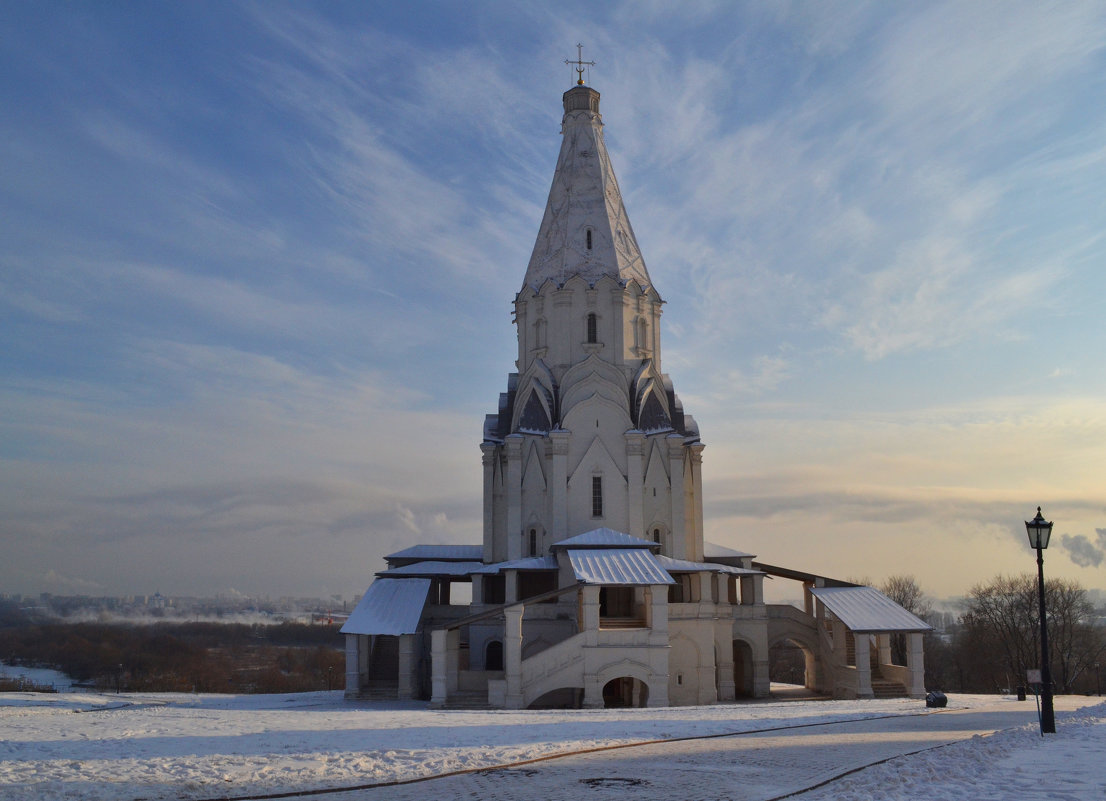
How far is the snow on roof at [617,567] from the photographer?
2619cm

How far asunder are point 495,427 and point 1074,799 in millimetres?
29582

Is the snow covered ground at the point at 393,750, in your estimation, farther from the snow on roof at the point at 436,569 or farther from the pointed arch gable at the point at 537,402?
the pointed arch gable at the point at 537,402

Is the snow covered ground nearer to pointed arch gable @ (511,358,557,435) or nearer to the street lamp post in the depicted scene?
the street lamp post

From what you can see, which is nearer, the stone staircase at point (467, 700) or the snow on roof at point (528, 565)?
the stone staircase at point (467, 700)

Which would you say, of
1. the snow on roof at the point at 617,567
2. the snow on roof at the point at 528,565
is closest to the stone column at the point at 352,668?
the snow on roof at the point at 528,565

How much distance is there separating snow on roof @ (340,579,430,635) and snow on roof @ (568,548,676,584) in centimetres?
577

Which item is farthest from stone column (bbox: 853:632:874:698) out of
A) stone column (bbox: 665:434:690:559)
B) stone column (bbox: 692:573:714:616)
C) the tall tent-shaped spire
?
the tall tent-shaped spire

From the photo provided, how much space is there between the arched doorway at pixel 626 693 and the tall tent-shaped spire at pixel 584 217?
15316 mm

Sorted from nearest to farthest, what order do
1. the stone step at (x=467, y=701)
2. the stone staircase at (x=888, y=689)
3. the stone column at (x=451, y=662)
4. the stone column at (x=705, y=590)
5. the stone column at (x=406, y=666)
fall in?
the stone step at (x=467, y=701)
the stone column at (x=451, y=662)
the stone staircase at (x=888, y=689)
the stone column at (x=406, y=666)
the stone column at (x=705, y=590)

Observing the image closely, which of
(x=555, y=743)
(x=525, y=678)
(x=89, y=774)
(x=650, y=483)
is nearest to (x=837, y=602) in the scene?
(x=650, y=483)

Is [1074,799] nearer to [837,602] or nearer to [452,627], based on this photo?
Result: [452,627]

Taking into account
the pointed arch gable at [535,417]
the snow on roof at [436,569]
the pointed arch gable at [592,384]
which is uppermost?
the pointed arch gable at [592,384]

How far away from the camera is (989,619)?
49.8 m

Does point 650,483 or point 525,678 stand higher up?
point 650,483
